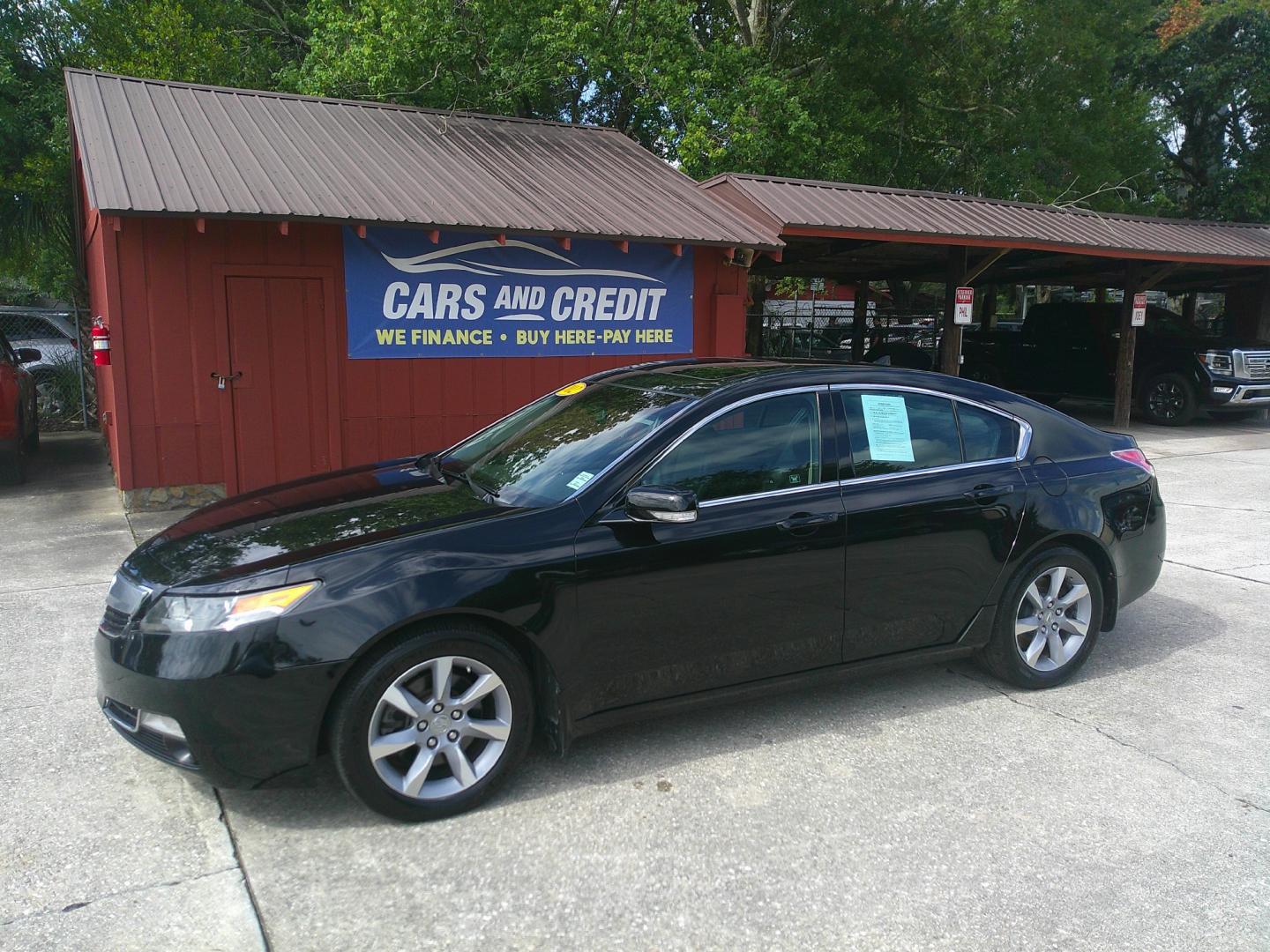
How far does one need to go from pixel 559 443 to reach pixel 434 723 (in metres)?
1.40

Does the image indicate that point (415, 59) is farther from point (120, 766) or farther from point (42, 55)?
point (120, 766)

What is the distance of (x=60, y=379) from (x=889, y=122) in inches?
630

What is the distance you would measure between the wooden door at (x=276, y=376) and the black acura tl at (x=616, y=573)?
450 cm

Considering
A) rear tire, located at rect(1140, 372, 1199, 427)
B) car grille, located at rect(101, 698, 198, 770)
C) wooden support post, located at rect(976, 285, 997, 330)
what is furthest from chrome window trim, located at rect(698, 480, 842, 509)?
wooden support post, located at rect(976, 285, 997, 330)

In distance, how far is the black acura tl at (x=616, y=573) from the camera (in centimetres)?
320

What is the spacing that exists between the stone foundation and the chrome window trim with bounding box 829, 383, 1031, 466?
6188 millimetres

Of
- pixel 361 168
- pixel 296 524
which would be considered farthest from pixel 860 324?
pixel 296 524

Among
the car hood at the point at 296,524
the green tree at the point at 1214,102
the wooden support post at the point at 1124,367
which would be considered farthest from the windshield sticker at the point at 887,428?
the green tree at the point at 1214,102

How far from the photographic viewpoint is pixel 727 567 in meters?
3.80

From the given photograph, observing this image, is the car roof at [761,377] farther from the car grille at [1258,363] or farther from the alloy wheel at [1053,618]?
the car grille at [1258,363]

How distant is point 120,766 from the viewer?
12.4ft

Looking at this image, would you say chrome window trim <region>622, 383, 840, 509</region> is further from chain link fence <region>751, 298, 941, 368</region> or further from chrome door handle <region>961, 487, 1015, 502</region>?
chain link fence <region>751, 298, 941, 368</region>

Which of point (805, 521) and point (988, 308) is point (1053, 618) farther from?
point (988, 308)

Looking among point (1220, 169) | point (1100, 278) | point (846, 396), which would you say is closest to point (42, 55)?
point (846, 396)
